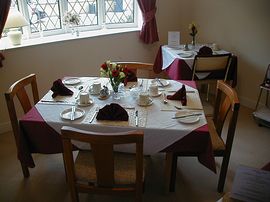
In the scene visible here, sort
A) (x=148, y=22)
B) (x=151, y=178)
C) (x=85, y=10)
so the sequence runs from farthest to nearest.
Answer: (x=148, y=22) → (x=85, y=10) → (x=151, y=178)

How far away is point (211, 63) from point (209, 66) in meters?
0.04

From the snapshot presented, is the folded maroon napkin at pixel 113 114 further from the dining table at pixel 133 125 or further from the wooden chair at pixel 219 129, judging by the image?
the wooden chair at pixel 219 129

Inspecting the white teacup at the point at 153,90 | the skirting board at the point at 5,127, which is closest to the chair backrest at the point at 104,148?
the white teacup at the point at 153,90

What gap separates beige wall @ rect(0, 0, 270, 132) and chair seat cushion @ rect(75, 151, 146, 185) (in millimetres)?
1576

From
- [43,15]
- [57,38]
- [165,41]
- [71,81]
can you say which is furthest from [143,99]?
[165,41]

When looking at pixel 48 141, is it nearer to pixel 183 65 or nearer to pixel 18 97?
pixel 18 97

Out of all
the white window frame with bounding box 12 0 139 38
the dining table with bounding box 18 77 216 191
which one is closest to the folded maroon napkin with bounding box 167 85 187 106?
the dining table with bounding box 18 77 216 191

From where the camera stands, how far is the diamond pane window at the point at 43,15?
3.02 meters

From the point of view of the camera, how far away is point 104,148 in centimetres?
132

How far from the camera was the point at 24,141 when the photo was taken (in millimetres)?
1687

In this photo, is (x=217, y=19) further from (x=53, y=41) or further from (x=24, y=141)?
(x=24, y=141)

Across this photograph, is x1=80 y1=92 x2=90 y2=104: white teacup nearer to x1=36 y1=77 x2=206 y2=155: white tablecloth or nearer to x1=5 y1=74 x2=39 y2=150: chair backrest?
x1=36 y1=77 x2=206 y2=155: white tablecloth

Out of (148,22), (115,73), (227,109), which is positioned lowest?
(227,109)

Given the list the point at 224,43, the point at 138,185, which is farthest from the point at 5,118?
the point at 224,43
